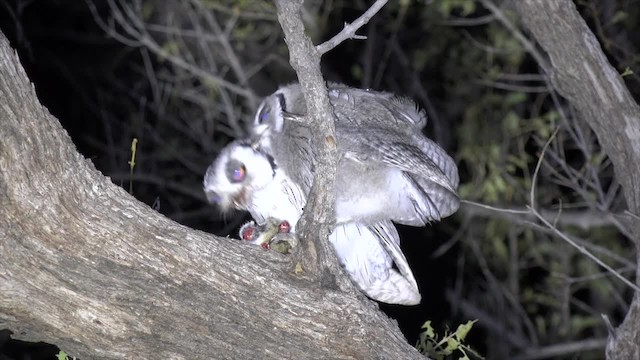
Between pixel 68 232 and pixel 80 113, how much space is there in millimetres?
3667

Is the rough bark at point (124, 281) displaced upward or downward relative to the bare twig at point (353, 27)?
downward

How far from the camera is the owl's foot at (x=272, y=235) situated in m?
3.03

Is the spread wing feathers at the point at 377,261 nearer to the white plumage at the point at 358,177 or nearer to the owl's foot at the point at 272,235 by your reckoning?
the white plumage at the point at 358,177

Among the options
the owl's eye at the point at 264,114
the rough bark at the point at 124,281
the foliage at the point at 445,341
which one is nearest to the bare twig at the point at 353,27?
the rough bark at the point at 124,281

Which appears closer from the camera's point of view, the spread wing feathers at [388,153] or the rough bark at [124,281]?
the rough bark at [124,281]

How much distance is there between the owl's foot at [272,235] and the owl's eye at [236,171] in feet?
0.57

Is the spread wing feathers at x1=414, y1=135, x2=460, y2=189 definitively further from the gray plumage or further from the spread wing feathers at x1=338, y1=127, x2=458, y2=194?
the spread wing feathers at x1=338, y1=127, x2=458, y2=194

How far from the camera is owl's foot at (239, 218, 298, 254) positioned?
3.03 m

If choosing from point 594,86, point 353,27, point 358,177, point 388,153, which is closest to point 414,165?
point 388,153

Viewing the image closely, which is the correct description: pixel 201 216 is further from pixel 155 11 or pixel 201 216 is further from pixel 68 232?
pixel 68 232

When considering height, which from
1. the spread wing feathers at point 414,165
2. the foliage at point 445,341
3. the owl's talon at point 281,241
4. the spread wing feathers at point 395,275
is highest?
the spread wing feathers at point 414,165

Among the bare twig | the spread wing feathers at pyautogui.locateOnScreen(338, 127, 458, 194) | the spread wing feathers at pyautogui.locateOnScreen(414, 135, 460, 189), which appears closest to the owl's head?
the spread wing feathers at pyautogui.locateOnScreen(338, 127, 458, 194)

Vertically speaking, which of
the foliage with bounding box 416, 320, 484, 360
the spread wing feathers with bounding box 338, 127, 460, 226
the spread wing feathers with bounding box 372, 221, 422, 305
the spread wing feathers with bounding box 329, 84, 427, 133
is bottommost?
the foliage with bounding box 416, 320, 484, 360

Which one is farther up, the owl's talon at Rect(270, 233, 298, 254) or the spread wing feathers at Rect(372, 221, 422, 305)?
the owl's talon at Rect(270, 233, 298, 254)
